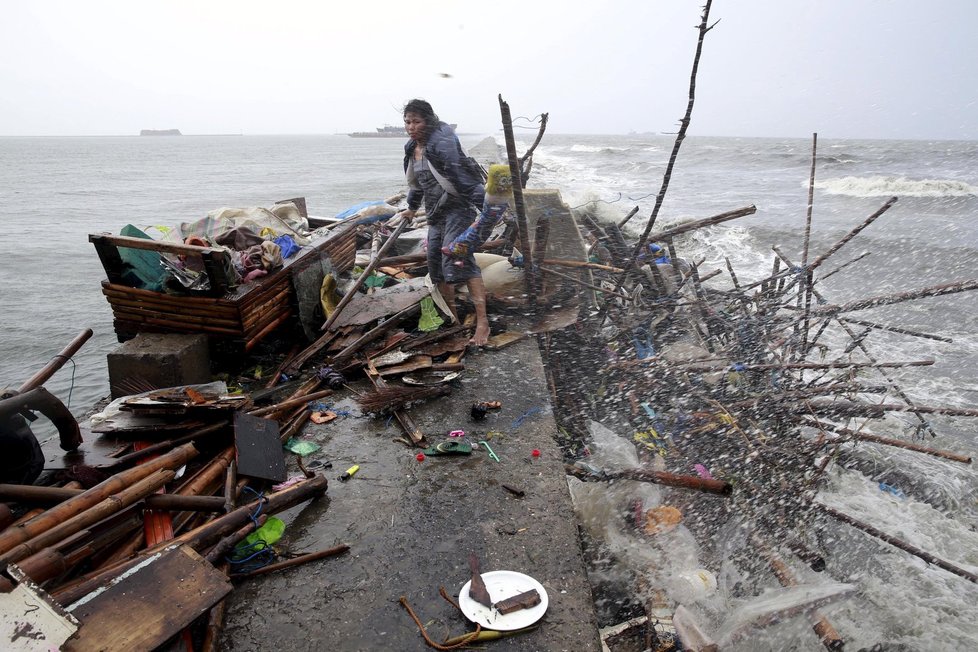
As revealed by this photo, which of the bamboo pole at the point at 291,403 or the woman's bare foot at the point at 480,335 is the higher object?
the woman's bare foot at the point at 480,335

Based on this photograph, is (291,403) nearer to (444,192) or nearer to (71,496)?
(71,496)

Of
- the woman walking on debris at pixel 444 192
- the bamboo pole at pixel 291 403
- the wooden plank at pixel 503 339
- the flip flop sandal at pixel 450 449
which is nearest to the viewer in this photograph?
the flip flop sandal at pixel 450 449

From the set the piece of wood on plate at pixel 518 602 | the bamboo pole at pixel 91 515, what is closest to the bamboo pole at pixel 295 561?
the bamboo pole at pixel 91 515

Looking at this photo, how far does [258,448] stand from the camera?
10.7 ft

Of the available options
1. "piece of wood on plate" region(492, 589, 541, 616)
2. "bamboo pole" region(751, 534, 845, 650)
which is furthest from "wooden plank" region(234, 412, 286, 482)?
"bamboo pole" region(751, 534, 845, 650)

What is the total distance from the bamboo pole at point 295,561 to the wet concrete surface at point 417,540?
3cm

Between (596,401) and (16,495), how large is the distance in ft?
14.5

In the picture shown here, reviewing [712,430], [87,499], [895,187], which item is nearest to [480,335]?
[712,430]

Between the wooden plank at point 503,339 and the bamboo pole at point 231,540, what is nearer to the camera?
the bamboo pole at point 231,540

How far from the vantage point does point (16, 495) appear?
2.46 m

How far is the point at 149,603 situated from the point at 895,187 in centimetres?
3746

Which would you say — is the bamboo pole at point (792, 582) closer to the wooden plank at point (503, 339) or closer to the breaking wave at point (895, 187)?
the wooden plank at point (503, 339)

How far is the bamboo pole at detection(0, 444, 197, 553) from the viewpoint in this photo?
2230 mm

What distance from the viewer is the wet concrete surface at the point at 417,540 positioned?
2.28 m
